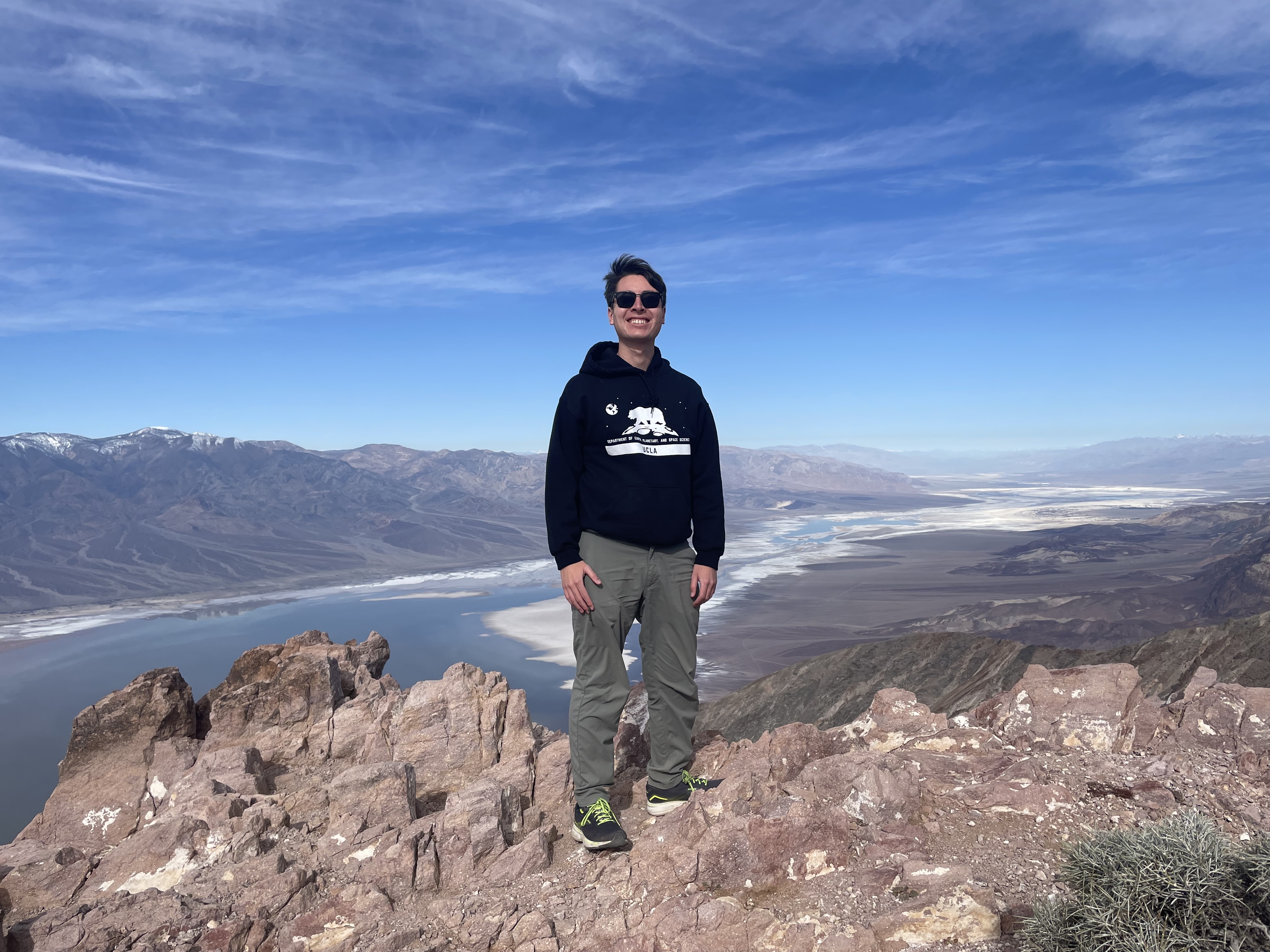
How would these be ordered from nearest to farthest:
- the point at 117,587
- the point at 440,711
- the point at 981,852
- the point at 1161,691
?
the point at 981,852, the point at 440,711, the point at 1161,691, the point at 117,587

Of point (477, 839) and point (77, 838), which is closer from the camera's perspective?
point (477, 839)

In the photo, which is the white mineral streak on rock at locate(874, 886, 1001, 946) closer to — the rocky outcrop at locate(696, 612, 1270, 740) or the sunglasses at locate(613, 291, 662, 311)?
the sunglasses at locate(613, 291, 662, 311)

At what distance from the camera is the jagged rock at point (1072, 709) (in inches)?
149

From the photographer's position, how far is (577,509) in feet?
11.0

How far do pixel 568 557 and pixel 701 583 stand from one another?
63cm

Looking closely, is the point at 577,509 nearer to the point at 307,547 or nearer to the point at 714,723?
the point at 714,723

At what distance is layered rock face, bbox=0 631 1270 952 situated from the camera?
107 inches

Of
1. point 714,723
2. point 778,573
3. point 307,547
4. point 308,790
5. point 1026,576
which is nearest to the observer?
point 308,790

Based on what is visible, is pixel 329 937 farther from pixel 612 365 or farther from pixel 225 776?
pixel 612 365

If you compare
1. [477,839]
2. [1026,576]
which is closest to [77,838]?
[477,839]

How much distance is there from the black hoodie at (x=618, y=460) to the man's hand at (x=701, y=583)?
0.18 metres

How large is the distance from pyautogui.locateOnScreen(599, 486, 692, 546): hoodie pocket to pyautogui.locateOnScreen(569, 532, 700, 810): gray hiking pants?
77mm

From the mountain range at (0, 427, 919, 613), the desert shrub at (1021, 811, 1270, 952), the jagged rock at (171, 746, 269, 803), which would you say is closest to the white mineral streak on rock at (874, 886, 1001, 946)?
the desert shrub at (1021, 811, 1270, 952)

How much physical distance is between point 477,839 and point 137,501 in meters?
157
